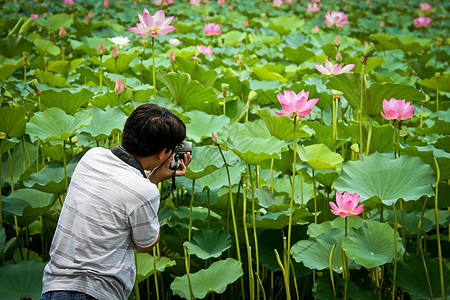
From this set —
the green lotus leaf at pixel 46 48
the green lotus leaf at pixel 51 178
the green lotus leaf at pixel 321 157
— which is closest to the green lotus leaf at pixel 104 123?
the green lotus leaf at pixel 51 178

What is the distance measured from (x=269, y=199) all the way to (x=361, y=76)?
46 centimetres

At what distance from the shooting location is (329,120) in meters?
2.15

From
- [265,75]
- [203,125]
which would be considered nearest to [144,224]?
[203,125]

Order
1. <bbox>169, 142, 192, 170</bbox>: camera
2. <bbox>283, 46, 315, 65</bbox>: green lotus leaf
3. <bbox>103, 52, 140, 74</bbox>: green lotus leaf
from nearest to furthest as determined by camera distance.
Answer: <bbox>169, 142, 192, 170</bbox>: camera → <bbox>103, 52, 140, 74</bbox>: green lotus leaf → <bbox>283, 46, 315, 65</bbox>: green lotus leaf

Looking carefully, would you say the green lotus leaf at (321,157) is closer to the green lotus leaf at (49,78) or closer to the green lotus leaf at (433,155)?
the green lotus leaf at (433,155)

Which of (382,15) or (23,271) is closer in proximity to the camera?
(23,271)

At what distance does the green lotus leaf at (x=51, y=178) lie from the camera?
139 centimetres

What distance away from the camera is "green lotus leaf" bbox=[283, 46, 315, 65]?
8.97ft

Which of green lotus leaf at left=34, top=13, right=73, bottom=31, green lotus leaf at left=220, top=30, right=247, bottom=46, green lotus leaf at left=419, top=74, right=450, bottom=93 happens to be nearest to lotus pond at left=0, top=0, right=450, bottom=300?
green lotus leaf at left=419, top=74, right=450, bottom=93

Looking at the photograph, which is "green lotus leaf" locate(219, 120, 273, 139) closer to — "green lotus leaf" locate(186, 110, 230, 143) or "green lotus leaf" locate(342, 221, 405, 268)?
"green lotus leaf" locate(186, 110, 230, 143)

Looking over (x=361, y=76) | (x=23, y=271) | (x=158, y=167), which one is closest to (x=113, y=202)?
(x=158, y=167)

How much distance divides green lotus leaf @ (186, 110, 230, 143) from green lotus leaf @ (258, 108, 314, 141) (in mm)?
199

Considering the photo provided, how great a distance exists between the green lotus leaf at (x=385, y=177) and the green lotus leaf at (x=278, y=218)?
4.9 inches

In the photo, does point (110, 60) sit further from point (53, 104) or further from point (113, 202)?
point (113, 202)
